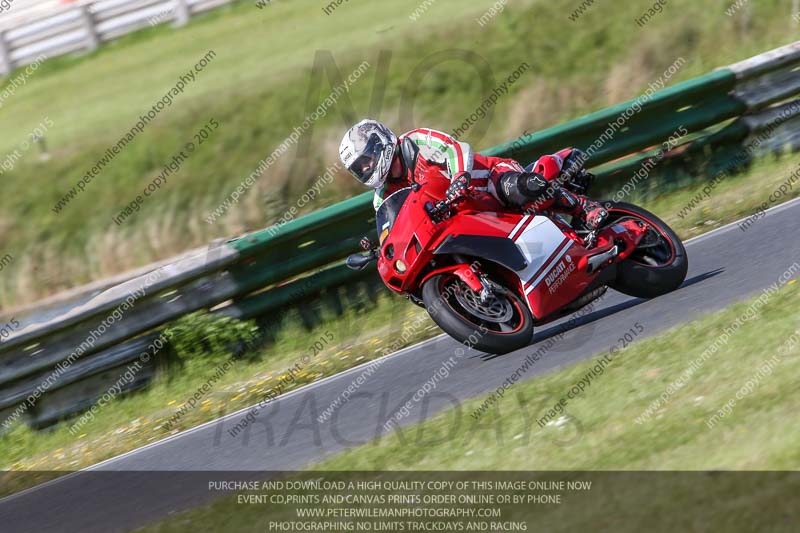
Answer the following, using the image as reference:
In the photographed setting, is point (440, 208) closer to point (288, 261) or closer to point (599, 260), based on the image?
point (599, 260)

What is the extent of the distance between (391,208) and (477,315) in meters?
1.05

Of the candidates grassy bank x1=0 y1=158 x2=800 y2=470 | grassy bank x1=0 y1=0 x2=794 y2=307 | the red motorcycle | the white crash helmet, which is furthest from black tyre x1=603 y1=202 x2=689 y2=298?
grassy bank x1=0 y1=0 x2=794 y2=307

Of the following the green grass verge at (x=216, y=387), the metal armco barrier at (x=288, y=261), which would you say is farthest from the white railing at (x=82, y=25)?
the green grass verge at (x=216, y=387)

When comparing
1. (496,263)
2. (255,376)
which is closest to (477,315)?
(496,263)

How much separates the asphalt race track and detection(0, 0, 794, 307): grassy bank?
5.37 meters

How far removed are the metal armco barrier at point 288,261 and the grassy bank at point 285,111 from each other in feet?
9.41

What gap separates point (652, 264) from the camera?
27.0ft

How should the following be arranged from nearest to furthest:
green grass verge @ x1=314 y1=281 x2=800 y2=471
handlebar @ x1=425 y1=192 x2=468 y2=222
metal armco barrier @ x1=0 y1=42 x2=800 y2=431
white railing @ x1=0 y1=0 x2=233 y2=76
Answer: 1. green grass verge @ x1=314 y1=281 x2=800 y2=471
2. handlebar @ x1=425 y1=192 x2=468 y2=222
3. metal armco barrier @ x1=0 y1=42 x2=800 y2=431
4. white railing @ x1=0 y1=0 x2=233 y2=76

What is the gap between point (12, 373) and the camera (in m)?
9.87

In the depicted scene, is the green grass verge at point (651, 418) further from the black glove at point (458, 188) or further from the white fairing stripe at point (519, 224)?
the black glove at point (458, 188)

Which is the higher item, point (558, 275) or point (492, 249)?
point (492, 249)

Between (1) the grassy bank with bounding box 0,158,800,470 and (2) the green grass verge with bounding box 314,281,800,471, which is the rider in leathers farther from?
(1) the grassy bank with bounding box 0,158,800,470

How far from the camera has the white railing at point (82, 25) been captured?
61.4 feet

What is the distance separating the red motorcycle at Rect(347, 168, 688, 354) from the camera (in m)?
7.54
